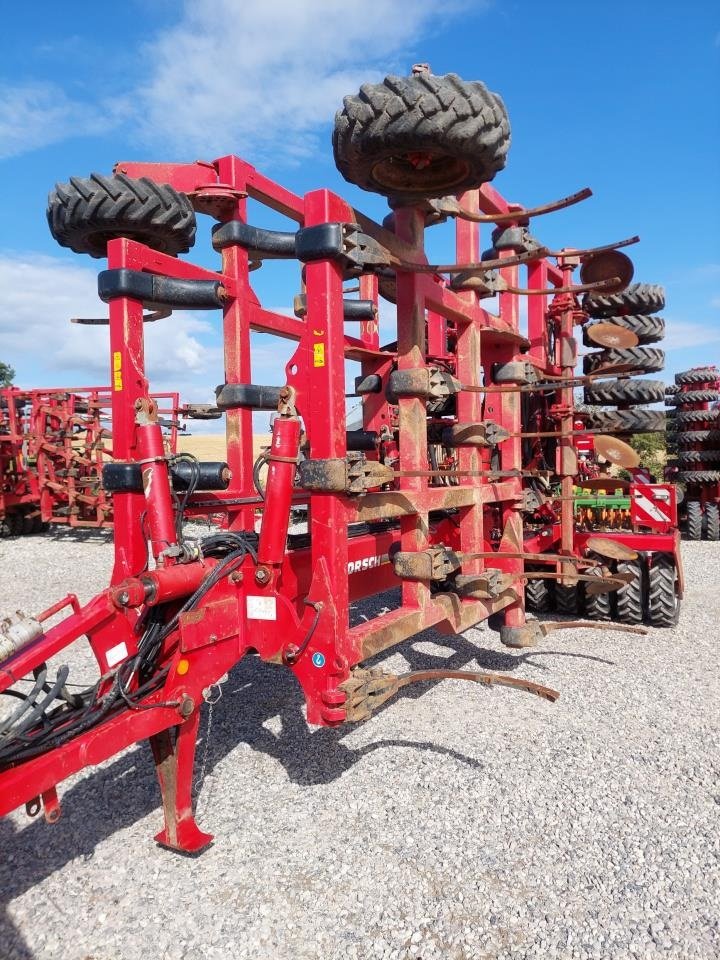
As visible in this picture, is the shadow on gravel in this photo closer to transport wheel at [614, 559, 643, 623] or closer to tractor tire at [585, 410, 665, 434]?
transport wheel at [614, 559, 643, 623]

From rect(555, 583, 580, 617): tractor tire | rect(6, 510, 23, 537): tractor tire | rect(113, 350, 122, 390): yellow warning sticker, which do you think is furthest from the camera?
rect(6, 510, 23, 537): tractor tire

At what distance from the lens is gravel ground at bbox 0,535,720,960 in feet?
7.93

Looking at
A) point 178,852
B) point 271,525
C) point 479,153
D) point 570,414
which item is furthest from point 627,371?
point 178,852

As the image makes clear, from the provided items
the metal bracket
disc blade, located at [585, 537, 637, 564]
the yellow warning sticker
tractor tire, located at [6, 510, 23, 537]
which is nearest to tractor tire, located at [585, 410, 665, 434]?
disc blade, located at [585, 537, 637, 564]

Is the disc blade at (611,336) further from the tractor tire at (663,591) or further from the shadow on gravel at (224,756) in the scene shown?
the shadow on gravel at (224,756)

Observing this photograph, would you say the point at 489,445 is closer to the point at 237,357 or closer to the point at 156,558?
the point at 237,357

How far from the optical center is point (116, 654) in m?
3.04

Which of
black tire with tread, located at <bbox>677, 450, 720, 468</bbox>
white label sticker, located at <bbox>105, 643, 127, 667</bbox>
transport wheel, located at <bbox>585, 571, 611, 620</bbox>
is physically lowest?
transport wheel, located at <bbox>585, 571, 611, 620</bbox>

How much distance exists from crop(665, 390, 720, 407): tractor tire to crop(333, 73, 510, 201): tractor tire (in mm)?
11437

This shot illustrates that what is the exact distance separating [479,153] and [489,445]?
185 cm

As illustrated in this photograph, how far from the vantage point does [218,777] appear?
11.9ft

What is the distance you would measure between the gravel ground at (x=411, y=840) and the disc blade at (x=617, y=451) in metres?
1.67

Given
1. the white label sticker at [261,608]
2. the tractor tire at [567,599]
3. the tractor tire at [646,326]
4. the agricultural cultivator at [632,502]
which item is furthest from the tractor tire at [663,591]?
the white label sticker at [261,608]

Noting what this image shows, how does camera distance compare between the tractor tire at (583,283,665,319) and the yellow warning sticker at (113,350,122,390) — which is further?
the tractor tire at (583,283,665,319)
